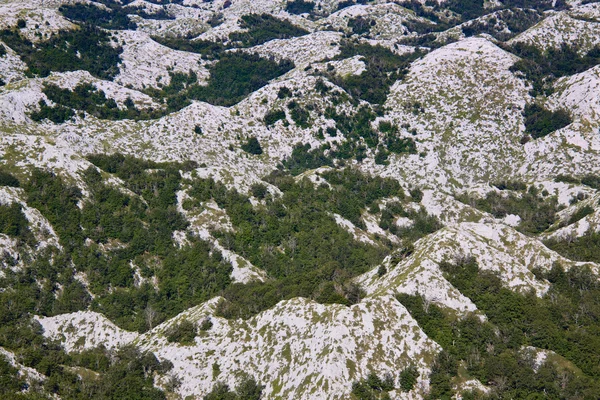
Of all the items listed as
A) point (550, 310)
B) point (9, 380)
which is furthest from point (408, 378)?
point (9, 380)

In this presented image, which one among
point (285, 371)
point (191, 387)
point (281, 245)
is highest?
point (285, 371)

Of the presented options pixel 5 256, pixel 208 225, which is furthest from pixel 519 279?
pixel 5 256

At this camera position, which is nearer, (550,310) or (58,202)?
(550,310)

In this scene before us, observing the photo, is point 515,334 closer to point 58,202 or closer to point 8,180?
point 58,202

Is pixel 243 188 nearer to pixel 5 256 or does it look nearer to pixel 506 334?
pixel 5 256

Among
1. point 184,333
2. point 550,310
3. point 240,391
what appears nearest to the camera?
point 240,391

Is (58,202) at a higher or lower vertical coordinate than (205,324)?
lower

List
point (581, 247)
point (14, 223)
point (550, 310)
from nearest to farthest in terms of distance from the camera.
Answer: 1. point (550, 310)
2. point (14, 223)
3. point (581, 247)

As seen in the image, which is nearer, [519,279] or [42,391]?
[42,391]
